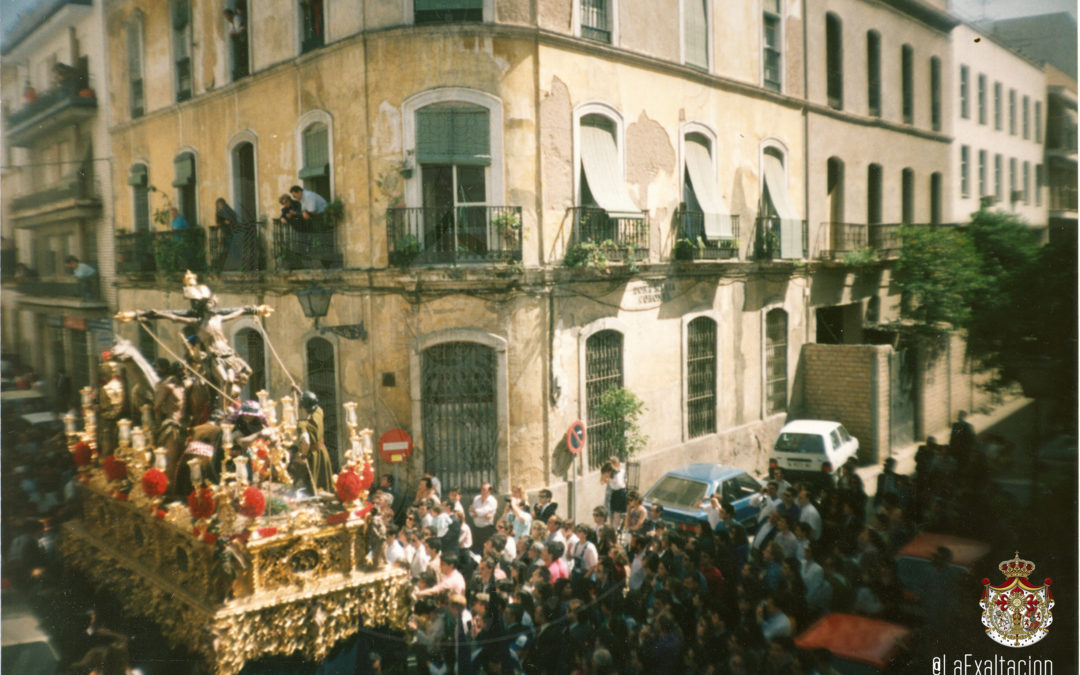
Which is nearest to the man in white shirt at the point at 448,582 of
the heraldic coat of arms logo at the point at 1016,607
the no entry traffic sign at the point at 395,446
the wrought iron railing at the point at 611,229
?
the no entry traffic sign at the point at 395,446

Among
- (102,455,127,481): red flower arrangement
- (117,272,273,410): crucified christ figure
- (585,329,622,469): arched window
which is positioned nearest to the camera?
(117,272,273,410): crucified christ figure

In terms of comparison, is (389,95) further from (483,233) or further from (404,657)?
(404,657)

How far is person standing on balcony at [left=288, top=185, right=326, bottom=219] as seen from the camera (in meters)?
4.02

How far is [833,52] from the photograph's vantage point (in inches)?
177

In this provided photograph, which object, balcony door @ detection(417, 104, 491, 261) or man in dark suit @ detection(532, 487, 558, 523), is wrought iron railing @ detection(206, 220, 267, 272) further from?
man in dark suit @ detection(532, 487, 558, 523)

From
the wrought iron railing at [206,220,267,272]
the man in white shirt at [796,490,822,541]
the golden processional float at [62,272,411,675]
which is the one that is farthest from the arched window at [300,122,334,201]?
the man in white shirt at [796,490,822,541]

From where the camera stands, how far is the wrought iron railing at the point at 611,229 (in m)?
4.02

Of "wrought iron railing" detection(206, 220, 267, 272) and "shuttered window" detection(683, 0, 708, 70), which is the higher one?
"shuttered window" detection(683, 0, 708, 70)

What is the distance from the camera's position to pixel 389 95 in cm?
388

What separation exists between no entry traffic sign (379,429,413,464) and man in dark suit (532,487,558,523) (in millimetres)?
776

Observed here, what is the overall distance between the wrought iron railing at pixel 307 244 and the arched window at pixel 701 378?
217cm

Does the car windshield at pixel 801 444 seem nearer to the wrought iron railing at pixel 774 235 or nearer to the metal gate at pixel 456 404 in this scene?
the wrought iron railing at pixel 774 235

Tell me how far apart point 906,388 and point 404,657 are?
3.32m

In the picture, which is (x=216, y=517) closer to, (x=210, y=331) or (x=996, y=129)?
(x=210, y=331)
